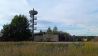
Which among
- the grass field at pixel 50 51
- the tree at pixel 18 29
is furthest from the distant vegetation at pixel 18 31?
the grass field at pixel 50 51

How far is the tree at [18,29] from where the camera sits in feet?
283

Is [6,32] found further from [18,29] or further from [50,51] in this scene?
[50,51]

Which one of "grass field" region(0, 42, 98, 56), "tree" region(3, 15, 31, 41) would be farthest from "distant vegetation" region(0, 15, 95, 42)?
"grass field" region(0, 42, 98, 56)

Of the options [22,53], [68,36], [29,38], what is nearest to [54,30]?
[68,36]

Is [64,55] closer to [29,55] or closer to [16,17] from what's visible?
A: [29,55]

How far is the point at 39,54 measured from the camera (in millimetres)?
13000

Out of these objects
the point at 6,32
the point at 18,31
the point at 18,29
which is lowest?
the point at 6,32

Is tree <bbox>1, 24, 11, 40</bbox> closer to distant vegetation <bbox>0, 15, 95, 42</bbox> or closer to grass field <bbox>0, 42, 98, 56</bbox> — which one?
distant vegetation <bbox>0, 15, 95, 42</bbox>

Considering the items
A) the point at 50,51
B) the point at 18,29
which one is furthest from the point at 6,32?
the point at 50,51

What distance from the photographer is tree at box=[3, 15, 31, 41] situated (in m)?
86.1

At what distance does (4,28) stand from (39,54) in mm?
75967

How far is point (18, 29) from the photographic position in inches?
3482

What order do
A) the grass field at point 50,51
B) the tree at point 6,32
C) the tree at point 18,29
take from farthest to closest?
the tree at point 18,29, the tree at point 6,32, the grass field at point 50,51

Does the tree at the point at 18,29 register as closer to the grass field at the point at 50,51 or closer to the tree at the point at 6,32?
the tree at the point at 6,32
